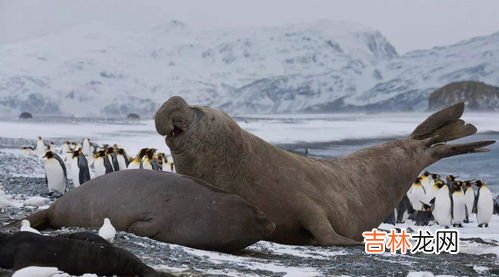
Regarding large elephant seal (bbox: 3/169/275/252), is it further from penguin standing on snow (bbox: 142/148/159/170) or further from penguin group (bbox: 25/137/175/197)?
penguin standing on snow (bbox: 142/148/159/170)

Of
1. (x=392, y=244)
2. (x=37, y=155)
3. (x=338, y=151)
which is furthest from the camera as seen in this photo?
(x=338, y=151)

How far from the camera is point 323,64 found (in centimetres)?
7019

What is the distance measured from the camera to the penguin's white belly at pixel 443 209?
11.5 m

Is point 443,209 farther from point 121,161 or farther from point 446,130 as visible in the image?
point 121,161

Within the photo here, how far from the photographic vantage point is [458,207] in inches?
460

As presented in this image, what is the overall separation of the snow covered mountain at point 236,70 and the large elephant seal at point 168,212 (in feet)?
164

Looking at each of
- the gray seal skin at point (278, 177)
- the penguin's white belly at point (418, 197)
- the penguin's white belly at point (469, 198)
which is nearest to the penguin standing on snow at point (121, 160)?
the penguin's white belly at point (418, 197)

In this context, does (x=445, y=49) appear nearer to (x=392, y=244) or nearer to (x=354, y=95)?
(x=354, y=95)

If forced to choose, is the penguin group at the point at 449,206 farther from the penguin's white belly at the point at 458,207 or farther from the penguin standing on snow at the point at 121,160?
the penguin standing on snow at the point at 121,160

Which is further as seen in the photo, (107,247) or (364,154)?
(364,154)

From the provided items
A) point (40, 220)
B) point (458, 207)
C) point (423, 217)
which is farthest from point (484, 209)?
point (40, 220)

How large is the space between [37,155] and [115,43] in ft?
219

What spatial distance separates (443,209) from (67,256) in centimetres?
926

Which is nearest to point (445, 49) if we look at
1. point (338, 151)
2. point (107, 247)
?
point (338, 151)
